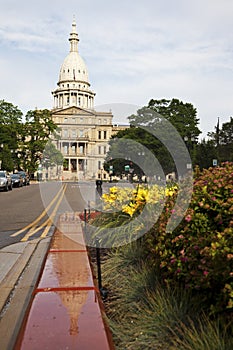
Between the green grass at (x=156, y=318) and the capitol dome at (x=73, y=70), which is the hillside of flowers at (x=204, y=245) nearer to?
the green grass at (x=156, y=318)

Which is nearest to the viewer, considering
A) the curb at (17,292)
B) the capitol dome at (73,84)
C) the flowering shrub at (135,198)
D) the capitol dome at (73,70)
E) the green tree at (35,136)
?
the curb at (17,292)

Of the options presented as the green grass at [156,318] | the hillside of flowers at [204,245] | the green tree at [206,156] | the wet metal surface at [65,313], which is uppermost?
the green tree at [206,156]

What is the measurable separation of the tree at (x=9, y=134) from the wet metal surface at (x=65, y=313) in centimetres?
6768

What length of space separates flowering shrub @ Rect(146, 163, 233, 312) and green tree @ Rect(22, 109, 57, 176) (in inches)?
3224

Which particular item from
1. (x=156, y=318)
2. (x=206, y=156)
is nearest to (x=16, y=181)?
(x=206, y=156)

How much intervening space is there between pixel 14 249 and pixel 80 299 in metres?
6.52

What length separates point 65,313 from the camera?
146 inches

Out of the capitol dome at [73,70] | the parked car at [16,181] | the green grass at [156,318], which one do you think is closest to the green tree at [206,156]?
the parked car at [16,181]

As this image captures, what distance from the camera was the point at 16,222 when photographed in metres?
15.9

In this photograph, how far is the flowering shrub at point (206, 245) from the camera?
3703 millimetres

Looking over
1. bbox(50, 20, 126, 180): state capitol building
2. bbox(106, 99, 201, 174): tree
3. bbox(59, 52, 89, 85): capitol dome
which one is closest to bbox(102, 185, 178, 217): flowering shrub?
bbox(106, 99, 201, 174): tree

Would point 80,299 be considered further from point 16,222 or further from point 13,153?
point 13,153

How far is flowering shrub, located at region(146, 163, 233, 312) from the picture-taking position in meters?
3.70

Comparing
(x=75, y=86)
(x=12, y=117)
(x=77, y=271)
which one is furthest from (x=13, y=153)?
(x=77, y=271)
